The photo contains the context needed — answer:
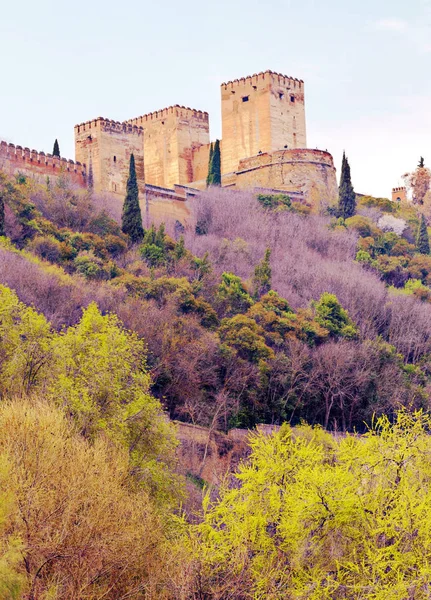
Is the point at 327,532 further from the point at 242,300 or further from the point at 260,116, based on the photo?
the point at 260,116

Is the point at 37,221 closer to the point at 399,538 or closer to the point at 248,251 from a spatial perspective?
the point at 248,251

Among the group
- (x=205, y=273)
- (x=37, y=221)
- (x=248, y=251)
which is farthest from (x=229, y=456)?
(x=248, y=251)

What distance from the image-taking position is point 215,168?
5566 cm

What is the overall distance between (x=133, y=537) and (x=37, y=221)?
77.6 ft

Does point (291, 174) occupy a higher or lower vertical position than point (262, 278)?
higher

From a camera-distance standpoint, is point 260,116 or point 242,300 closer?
point 242,300

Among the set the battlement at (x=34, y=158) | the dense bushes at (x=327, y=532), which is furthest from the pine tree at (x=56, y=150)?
the dense bushes at (x=327, y=532)

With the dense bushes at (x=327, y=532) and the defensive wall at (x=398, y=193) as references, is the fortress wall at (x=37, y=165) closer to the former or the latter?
the dense bushes at (x=327, y=532)

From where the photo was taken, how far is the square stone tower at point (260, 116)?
57688 millimetres

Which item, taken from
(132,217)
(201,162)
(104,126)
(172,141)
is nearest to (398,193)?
(201,162)

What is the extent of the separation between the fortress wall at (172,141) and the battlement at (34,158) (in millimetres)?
8959

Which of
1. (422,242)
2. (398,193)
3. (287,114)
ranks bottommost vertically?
(422,242)

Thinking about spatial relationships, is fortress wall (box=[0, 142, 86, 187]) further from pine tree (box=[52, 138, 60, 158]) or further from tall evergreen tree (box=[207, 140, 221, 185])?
tall evergreen tree (box=[207, 140, 221, 185])

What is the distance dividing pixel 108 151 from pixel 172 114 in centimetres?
933
